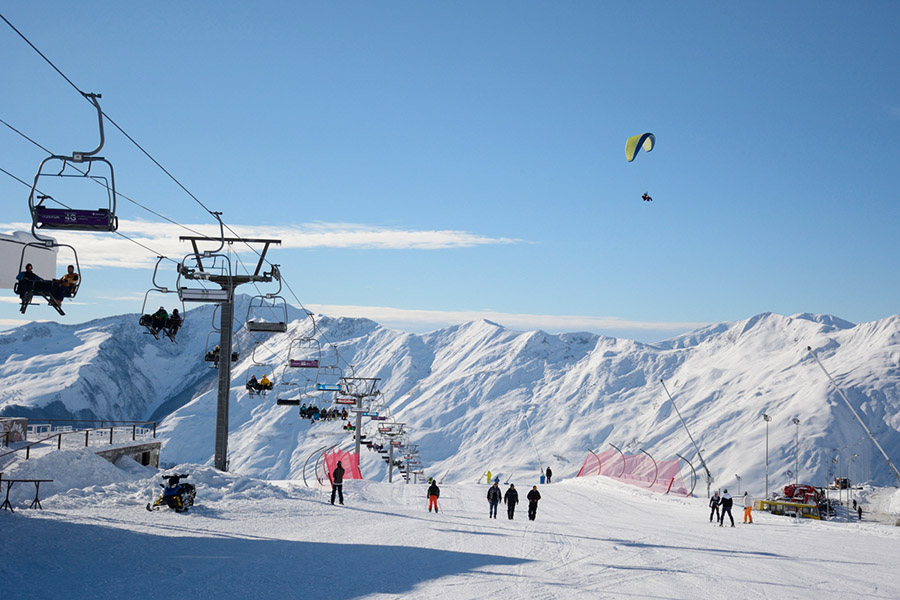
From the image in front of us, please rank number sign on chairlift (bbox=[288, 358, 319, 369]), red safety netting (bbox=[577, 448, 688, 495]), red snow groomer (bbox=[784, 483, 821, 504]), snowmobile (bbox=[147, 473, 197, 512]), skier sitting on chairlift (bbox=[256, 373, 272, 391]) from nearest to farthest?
snowmobile (bbox=[147, 473, 197, 512]) → skier sitting on chairlift (bbox=[256, 373, 272, 391]) → number sign on chairlift (bbox=[288, 358, 319, 369]) → red safety netting (bbox=[577, 448, 688, 495]) → red snow groomer (bbox=[784, 483, 821, 504])

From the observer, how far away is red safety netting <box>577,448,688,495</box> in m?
48.2

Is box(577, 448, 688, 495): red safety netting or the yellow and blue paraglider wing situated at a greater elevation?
the yellow and blue paraglider wing

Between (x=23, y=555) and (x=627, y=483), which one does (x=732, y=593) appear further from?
(x=627, y=483)

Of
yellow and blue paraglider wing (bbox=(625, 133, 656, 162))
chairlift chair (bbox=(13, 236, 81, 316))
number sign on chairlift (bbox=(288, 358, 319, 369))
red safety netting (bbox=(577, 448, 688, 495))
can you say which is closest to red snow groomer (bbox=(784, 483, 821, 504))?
red safety netting (bbox=(577, 448, 688, 495))

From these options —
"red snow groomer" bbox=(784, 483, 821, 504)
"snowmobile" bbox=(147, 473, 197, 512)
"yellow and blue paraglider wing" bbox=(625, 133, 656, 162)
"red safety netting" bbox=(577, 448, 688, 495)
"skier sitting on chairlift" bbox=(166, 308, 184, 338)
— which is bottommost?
"red snow groomer" bbox=(784, 483, 821, 504)

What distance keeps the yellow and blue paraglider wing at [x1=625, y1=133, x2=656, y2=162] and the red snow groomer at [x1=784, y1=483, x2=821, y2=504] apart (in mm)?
23337

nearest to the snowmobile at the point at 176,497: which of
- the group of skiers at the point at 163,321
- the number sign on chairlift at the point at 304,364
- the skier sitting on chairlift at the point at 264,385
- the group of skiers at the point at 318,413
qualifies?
Answer: the group of skiers at the point at 163,321

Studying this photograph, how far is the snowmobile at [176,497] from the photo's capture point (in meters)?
21.4

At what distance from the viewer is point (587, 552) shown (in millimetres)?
18719

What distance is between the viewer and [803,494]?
173ft

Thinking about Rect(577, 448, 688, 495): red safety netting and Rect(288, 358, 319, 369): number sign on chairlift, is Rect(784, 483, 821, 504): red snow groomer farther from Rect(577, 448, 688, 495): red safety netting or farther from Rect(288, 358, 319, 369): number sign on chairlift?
Rect(288, 358, 319, 369): number sign on chairlift

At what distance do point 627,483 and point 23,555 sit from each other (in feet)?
138

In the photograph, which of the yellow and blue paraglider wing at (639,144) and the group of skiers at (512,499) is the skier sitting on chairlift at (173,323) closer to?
the group of skiers at (512,499)

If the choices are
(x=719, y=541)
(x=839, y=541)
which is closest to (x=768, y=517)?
(x=839, y=541)
